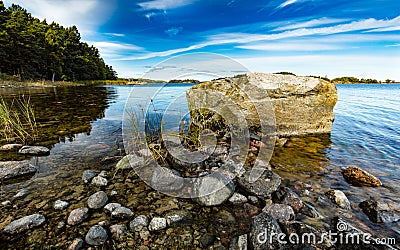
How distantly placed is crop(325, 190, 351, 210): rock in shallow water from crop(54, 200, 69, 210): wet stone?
4.13m

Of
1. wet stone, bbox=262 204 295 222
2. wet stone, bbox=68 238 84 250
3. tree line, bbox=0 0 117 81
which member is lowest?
wet stone, bbox=68 238 84 250

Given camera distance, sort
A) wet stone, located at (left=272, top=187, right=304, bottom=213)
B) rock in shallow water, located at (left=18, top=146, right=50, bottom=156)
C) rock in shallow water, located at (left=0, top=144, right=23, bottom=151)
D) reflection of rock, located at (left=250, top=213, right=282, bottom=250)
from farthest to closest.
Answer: rock in shallow water, located at (left=0, top=144, right=23, bottom=151) → rock in shallow water, located at (left=18, top=146, right=50, bottom=156) → wet stone, located at (left=272, top=187, right=304, bottom=213) → reflection of rock, located at (left=250, top=213, right=282, bottom=250)

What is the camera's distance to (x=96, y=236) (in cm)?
236

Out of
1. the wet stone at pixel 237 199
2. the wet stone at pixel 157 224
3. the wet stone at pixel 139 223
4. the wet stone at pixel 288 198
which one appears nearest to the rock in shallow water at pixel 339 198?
the wet stone at pixel 288 198

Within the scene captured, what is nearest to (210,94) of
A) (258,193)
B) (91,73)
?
(258,193)

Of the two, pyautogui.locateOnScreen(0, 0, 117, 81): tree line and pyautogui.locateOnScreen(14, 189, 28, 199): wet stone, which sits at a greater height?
pyautogui.locateOnScreen(0, 0, 117, 81): tree line

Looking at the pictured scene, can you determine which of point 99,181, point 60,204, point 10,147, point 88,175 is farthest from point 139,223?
point 10,147

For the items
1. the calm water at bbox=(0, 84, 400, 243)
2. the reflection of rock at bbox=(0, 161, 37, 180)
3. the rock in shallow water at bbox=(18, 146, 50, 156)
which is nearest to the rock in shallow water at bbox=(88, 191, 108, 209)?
the calm water at bbox=(0, 84, 400, 243)

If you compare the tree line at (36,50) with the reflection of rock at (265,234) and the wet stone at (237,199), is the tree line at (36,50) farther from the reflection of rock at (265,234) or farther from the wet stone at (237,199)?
the reflection of rock at (265,234)

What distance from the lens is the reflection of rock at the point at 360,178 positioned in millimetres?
3729

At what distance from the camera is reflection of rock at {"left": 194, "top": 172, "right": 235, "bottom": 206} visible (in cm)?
310

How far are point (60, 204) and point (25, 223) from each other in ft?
1.51

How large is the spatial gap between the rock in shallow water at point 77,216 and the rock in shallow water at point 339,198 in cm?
373

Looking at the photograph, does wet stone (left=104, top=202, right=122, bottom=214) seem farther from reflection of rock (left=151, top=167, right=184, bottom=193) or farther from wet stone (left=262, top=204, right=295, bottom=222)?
wet stone (left=262, top=204, right=295, bottom=222)
